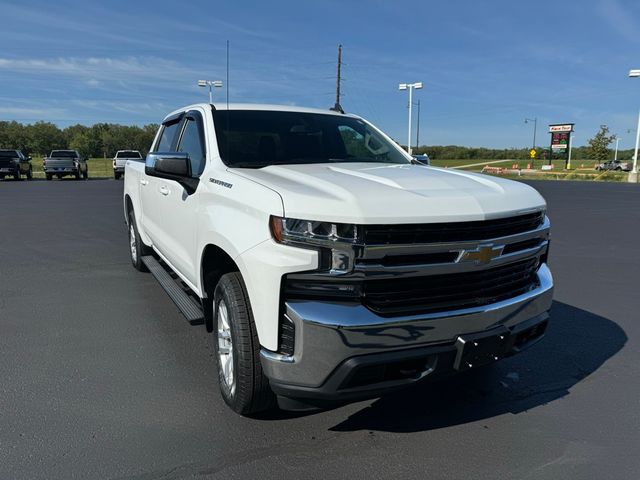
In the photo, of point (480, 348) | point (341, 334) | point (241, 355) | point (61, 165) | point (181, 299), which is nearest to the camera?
point (341, 334)

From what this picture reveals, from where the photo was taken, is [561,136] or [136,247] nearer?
[136,247]

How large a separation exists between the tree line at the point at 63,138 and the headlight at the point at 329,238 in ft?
347

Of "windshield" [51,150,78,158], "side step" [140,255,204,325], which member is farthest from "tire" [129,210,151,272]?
"windshield" [51,150,78,158]

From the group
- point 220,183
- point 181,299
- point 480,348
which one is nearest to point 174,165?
point 220,183

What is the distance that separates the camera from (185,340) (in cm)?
426

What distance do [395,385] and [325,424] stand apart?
2.39 feet

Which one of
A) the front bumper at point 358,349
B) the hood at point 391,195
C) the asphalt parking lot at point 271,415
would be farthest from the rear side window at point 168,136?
the front bumper at point 358,349

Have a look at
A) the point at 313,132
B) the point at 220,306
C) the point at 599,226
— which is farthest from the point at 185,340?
the point at 599,226

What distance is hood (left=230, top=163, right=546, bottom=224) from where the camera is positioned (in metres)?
2.38

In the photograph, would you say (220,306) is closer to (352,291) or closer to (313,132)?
(352,291)

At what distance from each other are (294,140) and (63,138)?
13403cm

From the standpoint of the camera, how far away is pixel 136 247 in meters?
6.43

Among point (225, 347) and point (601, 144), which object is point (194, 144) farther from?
point (601, 144)

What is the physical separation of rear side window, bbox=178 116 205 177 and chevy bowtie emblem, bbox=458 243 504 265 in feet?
6.44
